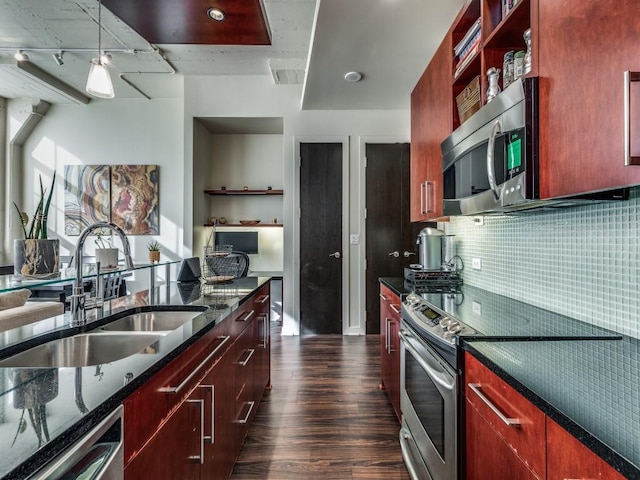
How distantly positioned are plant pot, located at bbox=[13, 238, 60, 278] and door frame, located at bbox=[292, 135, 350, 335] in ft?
10.3

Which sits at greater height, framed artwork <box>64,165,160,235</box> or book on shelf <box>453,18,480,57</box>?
book on shelf <box>453,18,480,57</box>

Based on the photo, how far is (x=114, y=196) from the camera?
17.2 feet

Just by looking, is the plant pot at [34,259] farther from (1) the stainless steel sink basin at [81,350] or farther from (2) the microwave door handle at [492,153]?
(2) the microwave door handle at [492,153]

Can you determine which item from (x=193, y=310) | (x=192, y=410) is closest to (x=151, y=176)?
(x=193, y=310)

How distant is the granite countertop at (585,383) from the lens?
2.06 feet

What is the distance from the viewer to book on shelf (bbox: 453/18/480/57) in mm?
1804

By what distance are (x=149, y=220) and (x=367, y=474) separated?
455cm

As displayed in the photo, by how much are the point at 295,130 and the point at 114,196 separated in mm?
2853

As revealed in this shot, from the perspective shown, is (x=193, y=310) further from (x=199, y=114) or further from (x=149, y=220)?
(x=149, y=220)

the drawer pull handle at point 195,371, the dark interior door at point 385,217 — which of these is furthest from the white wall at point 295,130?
the drawer pull handle at point 195,371

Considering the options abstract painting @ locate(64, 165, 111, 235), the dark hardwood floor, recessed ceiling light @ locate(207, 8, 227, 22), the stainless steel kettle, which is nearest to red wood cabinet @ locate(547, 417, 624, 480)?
the dark hardwood floor

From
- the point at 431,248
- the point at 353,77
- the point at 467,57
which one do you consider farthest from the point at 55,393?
the point at 353,77

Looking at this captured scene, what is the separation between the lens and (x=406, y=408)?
195cm

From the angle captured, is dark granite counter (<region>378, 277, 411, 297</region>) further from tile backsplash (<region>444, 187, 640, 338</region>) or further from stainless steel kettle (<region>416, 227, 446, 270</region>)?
tile backsplash (<region>444, 187, 640, 338</region>)
